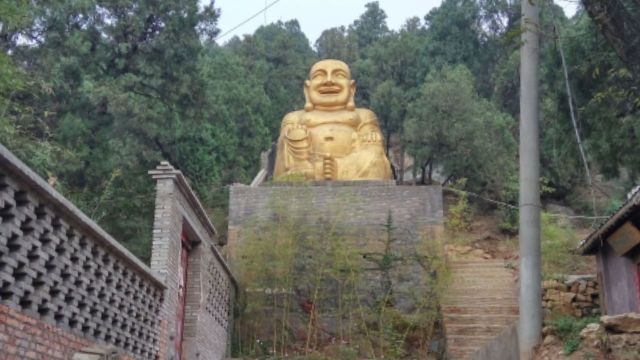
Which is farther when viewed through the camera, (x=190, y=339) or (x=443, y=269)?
(x=443, y=269)

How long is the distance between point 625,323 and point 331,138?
10.5 meters

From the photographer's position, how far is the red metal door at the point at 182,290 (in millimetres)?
8531

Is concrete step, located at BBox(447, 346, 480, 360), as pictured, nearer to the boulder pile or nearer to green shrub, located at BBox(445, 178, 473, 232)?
the boulder pile

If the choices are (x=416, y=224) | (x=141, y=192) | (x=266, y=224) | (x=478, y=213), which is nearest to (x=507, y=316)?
(x=416, y=224)

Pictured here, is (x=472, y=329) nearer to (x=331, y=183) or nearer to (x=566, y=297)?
(x=566, y=297)

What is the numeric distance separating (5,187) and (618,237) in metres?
7.41

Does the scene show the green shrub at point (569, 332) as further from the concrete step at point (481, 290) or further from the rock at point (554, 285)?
the concrete step at point (481, 290)

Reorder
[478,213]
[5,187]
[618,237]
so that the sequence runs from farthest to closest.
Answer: [478,213]
[618,237]
[5,187]

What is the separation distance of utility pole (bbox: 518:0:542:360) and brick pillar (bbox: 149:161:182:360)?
325cm

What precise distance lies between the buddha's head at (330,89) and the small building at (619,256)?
764cm

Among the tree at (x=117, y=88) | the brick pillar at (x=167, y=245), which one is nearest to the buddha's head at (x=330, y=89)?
the tree at (x=117, y=88)

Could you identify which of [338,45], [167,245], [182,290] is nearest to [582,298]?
[182,290]

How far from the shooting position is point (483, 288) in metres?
12.6

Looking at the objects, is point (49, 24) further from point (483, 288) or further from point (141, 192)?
point (483, 288)
